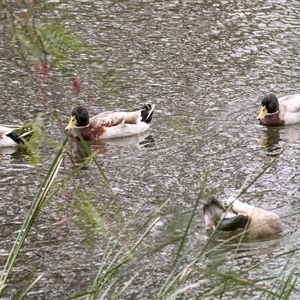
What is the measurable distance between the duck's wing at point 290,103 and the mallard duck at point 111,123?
1274 millimetres

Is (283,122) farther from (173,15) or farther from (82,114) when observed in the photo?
(173,15)

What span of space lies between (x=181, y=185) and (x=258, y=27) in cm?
495

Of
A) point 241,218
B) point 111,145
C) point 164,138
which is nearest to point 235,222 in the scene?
point 241,218

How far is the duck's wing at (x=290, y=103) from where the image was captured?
9523 mm

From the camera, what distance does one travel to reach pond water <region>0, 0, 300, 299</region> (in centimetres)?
593

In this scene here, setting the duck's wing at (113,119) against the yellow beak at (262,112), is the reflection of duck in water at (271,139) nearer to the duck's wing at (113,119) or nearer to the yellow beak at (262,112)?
the yellow beak at (262,112)

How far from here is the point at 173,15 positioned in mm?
12648

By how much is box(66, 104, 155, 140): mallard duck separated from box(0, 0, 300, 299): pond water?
0.12m

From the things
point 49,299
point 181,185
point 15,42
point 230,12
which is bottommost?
point 230,12

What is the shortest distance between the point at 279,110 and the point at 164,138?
1.24 m

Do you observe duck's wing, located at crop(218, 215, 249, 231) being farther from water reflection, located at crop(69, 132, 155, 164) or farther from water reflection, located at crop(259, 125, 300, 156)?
water reflection, located at crop(69, 132, 155, 164)

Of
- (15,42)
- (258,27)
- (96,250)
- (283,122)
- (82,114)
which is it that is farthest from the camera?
(258,27)

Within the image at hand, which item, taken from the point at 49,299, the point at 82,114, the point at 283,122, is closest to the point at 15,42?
the point at 49,299

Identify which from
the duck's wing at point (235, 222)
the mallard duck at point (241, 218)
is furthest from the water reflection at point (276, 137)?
the duck's wing at point (235, 222)
